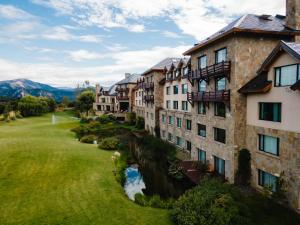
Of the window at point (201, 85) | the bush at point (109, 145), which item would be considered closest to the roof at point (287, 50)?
the window at point (201, 85)

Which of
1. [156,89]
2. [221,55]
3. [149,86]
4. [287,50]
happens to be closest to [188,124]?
[221,55]

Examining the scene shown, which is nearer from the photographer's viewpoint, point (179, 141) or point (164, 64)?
point (179, 141)

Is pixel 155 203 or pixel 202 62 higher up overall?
pixel 202 62

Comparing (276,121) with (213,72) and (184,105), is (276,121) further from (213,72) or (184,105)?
(184,105)

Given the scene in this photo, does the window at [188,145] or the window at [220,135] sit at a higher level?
the window at [220,135]

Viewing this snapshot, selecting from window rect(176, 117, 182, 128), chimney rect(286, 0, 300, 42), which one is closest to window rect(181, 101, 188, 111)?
window rect(176, 117, 182, 128)

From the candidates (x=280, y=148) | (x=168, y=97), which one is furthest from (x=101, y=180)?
(x=168, y=97)

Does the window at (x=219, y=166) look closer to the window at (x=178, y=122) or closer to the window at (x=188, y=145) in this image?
the window at (x=188, y=145)
